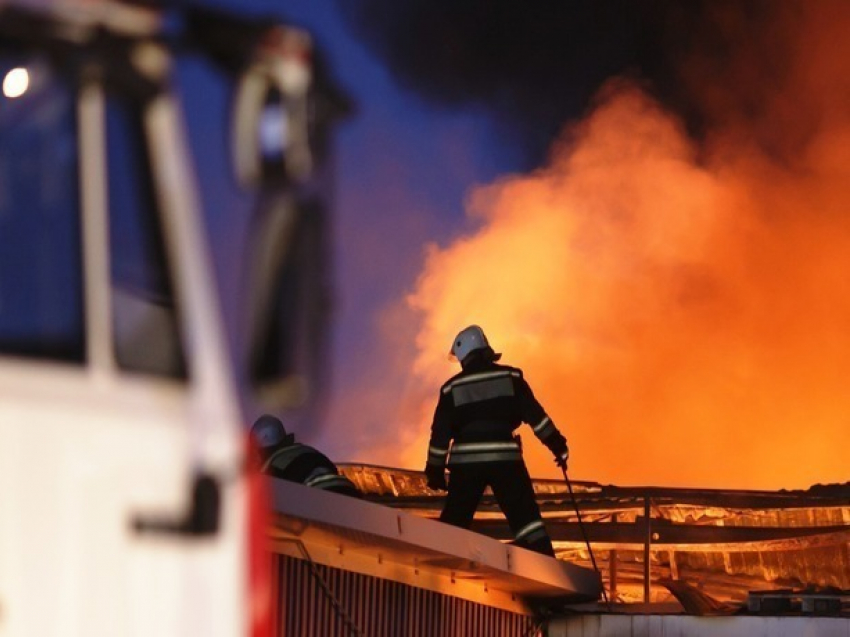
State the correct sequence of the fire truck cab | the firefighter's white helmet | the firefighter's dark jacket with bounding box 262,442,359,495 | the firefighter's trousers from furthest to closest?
the firefighter's white helmet
the firefighter's trousers
the firefighter's dark jacket with bounding box 262,442,359,495
the fire truck cab

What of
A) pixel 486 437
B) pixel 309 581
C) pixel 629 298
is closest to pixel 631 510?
pixel 486 437

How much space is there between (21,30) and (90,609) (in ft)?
3.91

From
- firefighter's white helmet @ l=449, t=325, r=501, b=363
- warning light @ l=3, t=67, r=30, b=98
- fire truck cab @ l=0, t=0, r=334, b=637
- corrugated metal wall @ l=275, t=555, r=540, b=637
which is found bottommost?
corrugated metal wall @ l=275, t=555, r=540, b=637

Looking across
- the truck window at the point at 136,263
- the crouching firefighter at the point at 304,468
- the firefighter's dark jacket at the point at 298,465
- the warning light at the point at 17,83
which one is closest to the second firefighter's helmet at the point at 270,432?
the crouching firefighter at the point at 304,468

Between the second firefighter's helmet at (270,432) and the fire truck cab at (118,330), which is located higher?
the second firefighter's helmet at (270,432)

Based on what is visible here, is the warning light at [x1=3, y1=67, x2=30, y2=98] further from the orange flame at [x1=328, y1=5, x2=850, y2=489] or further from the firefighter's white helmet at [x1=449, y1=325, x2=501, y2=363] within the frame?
the orange flame at [x1=328, y1=5, x2=850, y2=489]

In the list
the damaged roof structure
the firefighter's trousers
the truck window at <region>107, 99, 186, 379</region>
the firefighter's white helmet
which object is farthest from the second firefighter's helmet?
the truck window at <region>107, 99, 186, 379</region>

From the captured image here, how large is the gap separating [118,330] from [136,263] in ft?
0.55

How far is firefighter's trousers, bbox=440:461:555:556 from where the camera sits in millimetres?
9945

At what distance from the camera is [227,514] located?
146 inches

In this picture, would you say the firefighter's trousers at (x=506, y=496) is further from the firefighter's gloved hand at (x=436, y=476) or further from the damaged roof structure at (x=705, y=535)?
the damaged roof structure at (x=705, y=535)

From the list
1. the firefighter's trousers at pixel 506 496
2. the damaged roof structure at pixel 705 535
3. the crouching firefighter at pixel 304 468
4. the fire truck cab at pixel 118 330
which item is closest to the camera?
the fire truck cab at pixel 118 330

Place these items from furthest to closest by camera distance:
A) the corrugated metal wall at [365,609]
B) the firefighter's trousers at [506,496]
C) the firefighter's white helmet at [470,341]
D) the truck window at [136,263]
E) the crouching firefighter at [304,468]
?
the firefighter's white helmet at [470,341] → the firefighter's trousers at [506,496] → the crouching firefighter at [304,468] → the corrugated metal wall at [365,609] → the truck window at [136,263]

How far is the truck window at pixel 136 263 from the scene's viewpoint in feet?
12.1
